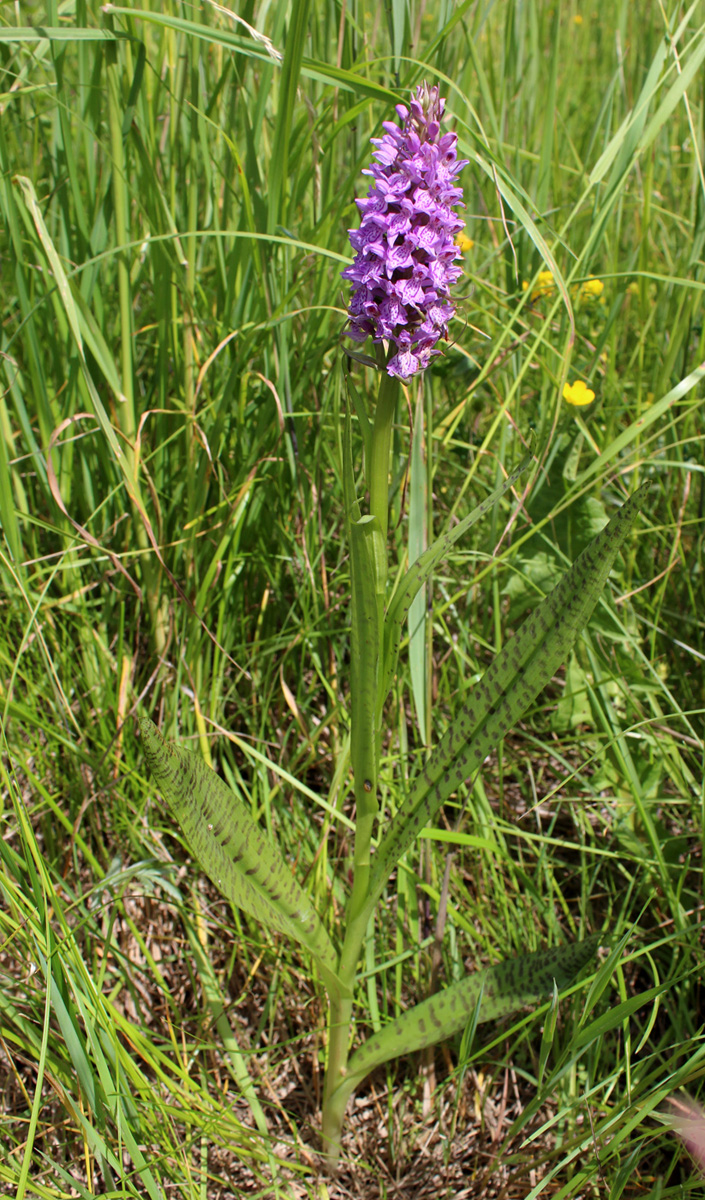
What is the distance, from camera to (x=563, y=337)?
1.65m

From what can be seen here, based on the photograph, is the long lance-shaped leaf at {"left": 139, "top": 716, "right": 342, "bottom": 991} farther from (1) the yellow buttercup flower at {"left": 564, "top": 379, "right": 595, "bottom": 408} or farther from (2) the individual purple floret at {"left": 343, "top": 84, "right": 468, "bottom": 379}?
(1) the yellow buttercup flower at {"left": 564, "top": 379, "right": 595, "bottom": 408}

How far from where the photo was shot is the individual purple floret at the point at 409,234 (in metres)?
0.86

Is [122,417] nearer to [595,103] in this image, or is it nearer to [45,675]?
[45,675]

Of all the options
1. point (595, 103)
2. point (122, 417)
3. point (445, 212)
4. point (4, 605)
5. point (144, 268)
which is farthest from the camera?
point (595, 103)

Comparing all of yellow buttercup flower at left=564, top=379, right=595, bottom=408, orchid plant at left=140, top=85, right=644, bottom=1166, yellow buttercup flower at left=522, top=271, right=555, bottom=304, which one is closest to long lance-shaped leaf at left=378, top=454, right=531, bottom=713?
orchid plant at left=140, top=85, right=644, bottom=1166

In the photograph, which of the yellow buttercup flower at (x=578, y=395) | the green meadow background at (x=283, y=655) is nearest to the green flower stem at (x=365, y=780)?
the green meadow background at (x=283, y=655)

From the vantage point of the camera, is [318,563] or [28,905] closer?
[28,905]

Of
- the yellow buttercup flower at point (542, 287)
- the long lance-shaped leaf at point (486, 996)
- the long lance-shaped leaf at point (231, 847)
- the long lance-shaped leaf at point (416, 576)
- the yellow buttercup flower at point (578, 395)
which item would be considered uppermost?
the yellow buttercup flower at point (542, 287)

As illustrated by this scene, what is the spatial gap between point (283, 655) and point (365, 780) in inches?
22.5

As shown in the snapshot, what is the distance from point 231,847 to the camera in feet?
3.44

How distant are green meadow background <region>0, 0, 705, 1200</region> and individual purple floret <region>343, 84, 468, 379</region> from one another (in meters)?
0.28

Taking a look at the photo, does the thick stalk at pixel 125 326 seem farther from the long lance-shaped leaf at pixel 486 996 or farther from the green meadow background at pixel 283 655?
the long lance-shaped leaf at pixel 486 996

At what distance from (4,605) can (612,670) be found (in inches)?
51.7

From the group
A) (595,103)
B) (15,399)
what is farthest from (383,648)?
(595,103)
